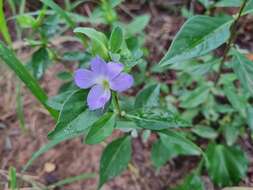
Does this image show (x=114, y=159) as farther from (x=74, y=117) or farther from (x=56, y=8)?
(x=56, y=8)

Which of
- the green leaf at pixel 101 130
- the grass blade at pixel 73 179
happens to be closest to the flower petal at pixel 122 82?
the green leaf at pixel 101 130

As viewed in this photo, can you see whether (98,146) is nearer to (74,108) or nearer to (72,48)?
(72,48)

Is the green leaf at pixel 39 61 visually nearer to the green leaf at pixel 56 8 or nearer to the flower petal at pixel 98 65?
the green leaf at pixel 56 8

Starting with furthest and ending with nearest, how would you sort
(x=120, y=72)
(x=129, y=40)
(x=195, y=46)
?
(x=129, y=40)
(x=195, y=46)
(x=120, y=72)

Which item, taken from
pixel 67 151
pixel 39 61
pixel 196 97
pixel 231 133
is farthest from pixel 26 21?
pixel 231 133

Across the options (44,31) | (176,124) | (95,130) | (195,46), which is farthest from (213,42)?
(44,31)

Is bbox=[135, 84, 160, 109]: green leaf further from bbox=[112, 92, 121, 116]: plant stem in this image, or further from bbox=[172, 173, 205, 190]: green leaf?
bbox=[172, 173, 205, 190]: green leaf
